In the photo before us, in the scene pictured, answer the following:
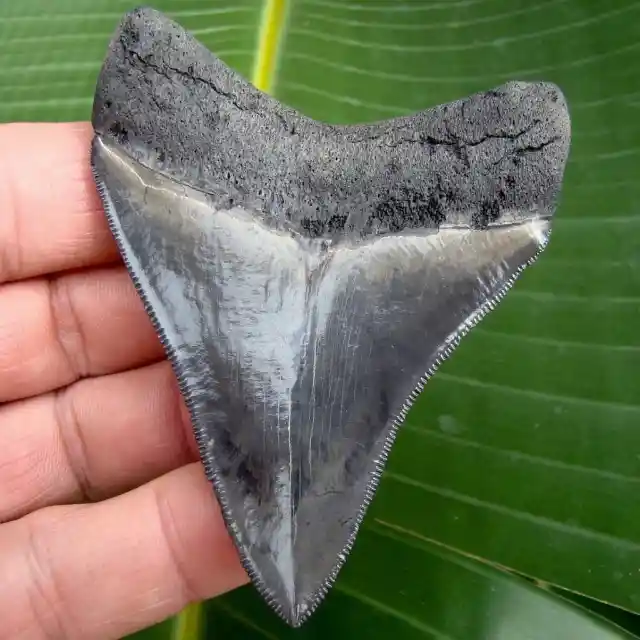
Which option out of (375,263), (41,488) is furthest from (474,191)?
(41,488)

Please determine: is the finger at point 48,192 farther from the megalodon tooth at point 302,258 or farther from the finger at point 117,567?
the finger at point 117,567

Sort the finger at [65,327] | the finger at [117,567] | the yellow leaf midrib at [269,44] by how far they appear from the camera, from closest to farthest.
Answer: the finger at [117,567] < the finger at [65,327] < the yellow leaf midrib at [269,44]

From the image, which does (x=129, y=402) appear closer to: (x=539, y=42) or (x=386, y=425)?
(x=386, y=425)

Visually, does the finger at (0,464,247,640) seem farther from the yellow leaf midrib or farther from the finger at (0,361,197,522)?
the yellow leaf midrib

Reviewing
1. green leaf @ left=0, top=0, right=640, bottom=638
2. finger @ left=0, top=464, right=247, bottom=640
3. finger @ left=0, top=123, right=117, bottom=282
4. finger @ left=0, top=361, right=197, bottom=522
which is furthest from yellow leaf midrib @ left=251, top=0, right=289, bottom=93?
finger @ left=0, top=464, right=247, bottom=640

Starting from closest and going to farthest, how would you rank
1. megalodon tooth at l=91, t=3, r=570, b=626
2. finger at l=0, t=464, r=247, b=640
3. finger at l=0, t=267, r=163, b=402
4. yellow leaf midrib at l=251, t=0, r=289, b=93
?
1. megalodon tooth at l=91, t=3, r=570, b=626
2. finger at l=0, t=464, r=247, b=640
3. finger at l=0, t=267, r=163, b=402
4. yellow leaf midrib at l=251, t=0, r=289, b=93

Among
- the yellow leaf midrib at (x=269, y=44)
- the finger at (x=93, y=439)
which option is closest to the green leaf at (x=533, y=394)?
the yellow leaf midrib at (x=269, y=44)
